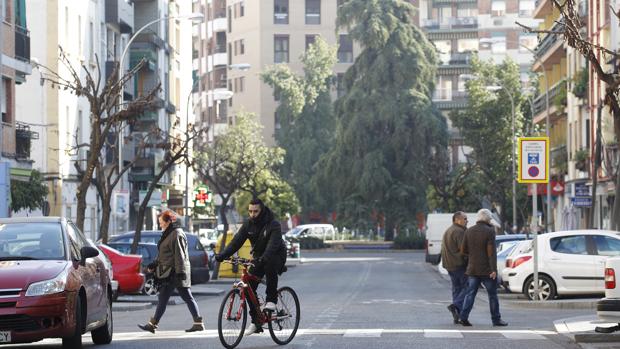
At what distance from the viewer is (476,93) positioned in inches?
3465

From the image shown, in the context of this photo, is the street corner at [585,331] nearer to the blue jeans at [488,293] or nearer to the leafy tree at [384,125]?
the blue jeans at [488,293]

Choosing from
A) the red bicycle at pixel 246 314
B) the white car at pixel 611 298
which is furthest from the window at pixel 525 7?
the red bicycle at pixel 246 314

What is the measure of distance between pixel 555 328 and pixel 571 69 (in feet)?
173

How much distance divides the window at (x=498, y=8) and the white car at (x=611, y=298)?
10665cm

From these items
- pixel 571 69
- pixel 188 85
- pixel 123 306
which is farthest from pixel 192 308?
pixel 188 85

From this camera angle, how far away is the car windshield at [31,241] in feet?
58.3

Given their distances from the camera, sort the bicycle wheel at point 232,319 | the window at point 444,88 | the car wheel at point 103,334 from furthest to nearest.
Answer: the window at point 444,88, the car wheel at point 103,334, the bicycle wheel at point 232,319

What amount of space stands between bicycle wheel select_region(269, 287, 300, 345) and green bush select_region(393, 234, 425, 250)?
72.4 metres

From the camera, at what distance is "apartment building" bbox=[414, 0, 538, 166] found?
404ft

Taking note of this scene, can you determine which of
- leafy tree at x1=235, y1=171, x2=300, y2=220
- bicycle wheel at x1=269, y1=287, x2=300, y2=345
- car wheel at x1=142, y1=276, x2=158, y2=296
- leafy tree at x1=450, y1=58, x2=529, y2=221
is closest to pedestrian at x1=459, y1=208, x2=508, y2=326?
bicycle wheel at x1=269, y1=287, x2=300, y2=345

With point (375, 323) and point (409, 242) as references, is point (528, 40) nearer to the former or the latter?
point (409, 242)

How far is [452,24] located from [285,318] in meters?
109

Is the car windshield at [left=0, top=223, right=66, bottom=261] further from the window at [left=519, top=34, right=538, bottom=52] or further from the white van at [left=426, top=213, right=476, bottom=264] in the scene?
the window at [left=519, top=34, right=538, bottom=52]

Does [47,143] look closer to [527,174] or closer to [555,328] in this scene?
[527,174]
